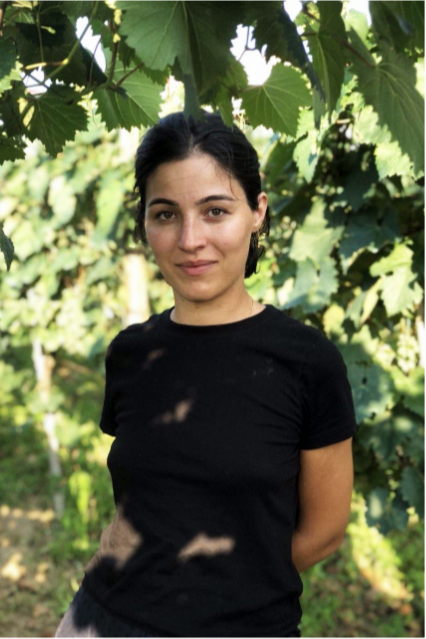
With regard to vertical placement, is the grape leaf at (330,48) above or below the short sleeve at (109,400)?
above

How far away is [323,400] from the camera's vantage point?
1.57 metres

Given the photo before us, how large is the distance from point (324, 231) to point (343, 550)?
9.16ft

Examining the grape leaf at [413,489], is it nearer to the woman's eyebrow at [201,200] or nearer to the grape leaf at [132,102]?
the woman's eyebrow at [201,200]

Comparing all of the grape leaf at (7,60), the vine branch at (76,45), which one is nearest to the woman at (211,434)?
the vine branch at (76,45)

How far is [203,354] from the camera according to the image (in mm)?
1598

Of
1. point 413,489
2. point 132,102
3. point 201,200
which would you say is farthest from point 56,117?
point 413,489

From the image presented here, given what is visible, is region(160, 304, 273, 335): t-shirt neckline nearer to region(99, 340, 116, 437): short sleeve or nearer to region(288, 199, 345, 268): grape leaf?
region(99, 340, 116, 437): short sleeve

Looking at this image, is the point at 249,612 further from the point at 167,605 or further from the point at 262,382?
the point at 262,382

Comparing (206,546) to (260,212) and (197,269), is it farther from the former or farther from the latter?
(260,212)

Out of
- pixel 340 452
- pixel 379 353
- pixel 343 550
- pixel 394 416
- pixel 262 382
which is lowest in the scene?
pixel 343 550

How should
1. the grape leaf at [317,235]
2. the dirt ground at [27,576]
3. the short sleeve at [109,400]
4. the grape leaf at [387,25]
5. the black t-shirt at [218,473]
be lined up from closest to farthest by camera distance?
the grape leaf at [387,25] → the black t-shirt at [218,473] → the short sleeve at [109,400] → the grape leaf at [317,235] → the dirt ground at [27,576]

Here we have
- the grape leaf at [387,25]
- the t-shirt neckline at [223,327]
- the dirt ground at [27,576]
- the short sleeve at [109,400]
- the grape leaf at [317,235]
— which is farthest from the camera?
the dirt ground at [27,576]

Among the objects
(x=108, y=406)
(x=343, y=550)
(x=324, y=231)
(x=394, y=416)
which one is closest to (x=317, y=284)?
(x=324, y=231)

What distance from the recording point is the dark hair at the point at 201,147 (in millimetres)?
1537
